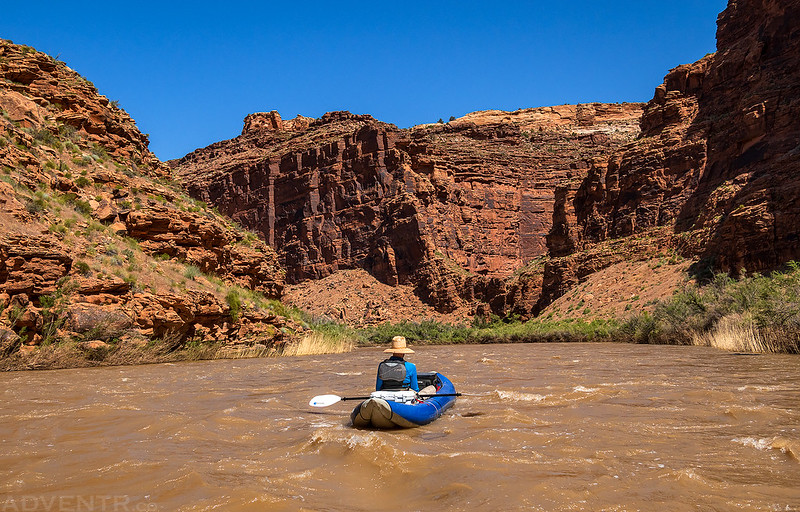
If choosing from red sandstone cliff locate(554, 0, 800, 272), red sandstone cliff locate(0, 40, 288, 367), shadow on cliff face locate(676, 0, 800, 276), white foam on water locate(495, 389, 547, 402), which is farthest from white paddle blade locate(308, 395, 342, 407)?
shadow on cliff face locate(676, 0, 800, 276)

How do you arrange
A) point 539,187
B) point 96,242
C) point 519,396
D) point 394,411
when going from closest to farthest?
1. point 394,411
2. point 519,396
3. point 96,242
4. point 539,187

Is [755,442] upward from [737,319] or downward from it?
downward

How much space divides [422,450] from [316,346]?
21.1m

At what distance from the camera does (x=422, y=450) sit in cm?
611

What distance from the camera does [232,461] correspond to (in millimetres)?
5625

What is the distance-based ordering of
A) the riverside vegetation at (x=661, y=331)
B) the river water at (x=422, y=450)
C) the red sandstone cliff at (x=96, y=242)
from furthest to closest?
the riverside vegetation at (x=661, y=331), the red sandstone cliff at (x=96, y=242), the river water at (x=422, y=450)

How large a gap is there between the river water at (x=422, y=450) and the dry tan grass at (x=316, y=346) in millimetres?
13132

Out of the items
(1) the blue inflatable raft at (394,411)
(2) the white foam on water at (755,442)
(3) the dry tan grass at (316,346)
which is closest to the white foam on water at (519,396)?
(1) the blue inflatable raft at (394,411)

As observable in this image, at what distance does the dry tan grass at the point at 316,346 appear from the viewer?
24.5 metres

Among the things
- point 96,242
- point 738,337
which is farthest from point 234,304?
point 738,337

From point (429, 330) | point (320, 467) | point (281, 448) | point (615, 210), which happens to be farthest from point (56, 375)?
point (615, 210)

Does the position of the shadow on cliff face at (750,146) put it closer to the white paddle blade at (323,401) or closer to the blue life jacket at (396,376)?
the blue life jacket at (396,376)

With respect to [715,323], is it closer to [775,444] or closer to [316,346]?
[775,444]

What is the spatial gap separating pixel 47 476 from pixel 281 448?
91.2 inches
